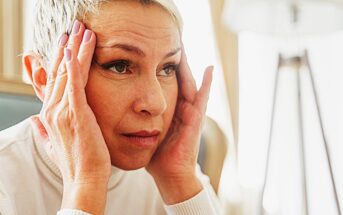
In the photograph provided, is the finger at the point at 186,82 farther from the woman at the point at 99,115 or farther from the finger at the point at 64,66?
the finger at the point at 64,66

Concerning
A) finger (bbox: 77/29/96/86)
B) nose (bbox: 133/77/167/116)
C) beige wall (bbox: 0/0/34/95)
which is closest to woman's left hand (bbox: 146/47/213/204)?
nose (bbox: 133/77/167/116)

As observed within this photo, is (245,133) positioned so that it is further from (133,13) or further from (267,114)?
A: (133,13)

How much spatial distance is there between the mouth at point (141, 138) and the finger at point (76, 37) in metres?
0.19

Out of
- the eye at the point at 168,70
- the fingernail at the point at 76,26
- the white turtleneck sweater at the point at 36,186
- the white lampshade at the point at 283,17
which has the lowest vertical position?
the white turtleneck sweater at the point at 36,186

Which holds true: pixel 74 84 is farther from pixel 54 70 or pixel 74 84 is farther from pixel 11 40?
pixel 11 40

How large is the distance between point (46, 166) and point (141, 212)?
0.80ft

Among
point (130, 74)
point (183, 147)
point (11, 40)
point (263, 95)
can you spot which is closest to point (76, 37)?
point (130, 74)

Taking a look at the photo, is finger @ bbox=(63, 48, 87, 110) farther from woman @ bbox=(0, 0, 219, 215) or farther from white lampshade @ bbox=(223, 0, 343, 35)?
white lampshade @ bbox=(223, 0, 343, 35)

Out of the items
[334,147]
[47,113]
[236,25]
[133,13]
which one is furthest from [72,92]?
[334,147]

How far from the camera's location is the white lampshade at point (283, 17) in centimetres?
112

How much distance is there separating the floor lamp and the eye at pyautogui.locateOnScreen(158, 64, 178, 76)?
0.74 ft

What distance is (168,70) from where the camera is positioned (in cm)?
99

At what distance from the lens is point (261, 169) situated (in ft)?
4.06

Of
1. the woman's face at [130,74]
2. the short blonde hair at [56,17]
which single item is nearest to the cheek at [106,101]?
the woman's face at [130,74]
